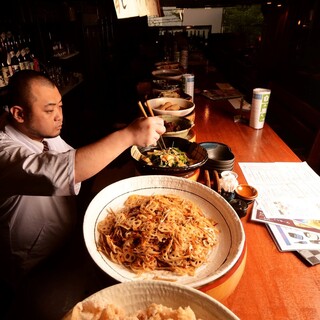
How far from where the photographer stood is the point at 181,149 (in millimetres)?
2270

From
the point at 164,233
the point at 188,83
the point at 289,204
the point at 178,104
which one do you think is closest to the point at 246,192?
the point at 289,204

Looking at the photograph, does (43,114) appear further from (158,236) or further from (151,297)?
(151,297)

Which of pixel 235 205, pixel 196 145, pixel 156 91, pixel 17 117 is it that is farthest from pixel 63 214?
pixel 156 91

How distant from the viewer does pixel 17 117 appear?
192 centimetres

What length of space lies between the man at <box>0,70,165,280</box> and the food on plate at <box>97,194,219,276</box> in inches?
13.1

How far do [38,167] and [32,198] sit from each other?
70 centimetres

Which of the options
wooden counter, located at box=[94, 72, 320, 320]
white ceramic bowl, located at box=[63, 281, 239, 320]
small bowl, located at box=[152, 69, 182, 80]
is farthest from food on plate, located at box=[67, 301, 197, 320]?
small bowl, located at box=[152, 69, 182, 80]

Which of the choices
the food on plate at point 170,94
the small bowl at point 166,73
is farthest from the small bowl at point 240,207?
the small bowl at point 166,73

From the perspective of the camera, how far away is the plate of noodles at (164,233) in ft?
3.92

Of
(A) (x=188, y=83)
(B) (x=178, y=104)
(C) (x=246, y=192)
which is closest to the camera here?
(C) (x=246, y=192)

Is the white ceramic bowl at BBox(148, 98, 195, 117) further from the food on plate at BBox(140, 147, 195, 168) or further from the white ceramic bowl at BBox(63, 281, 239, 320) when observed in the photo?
the white ceramic bowl at BBox(63, 281, 239, 320)

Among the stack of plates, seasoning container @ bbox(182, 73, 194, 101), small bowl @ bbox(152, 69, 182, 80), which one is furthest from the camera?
small bowl @ bbox(152, 69, 182, 80)

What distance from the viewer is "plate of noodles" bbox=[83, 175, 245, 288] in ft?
3.92

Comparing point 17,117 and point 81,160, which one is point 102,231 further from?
point 17,117
